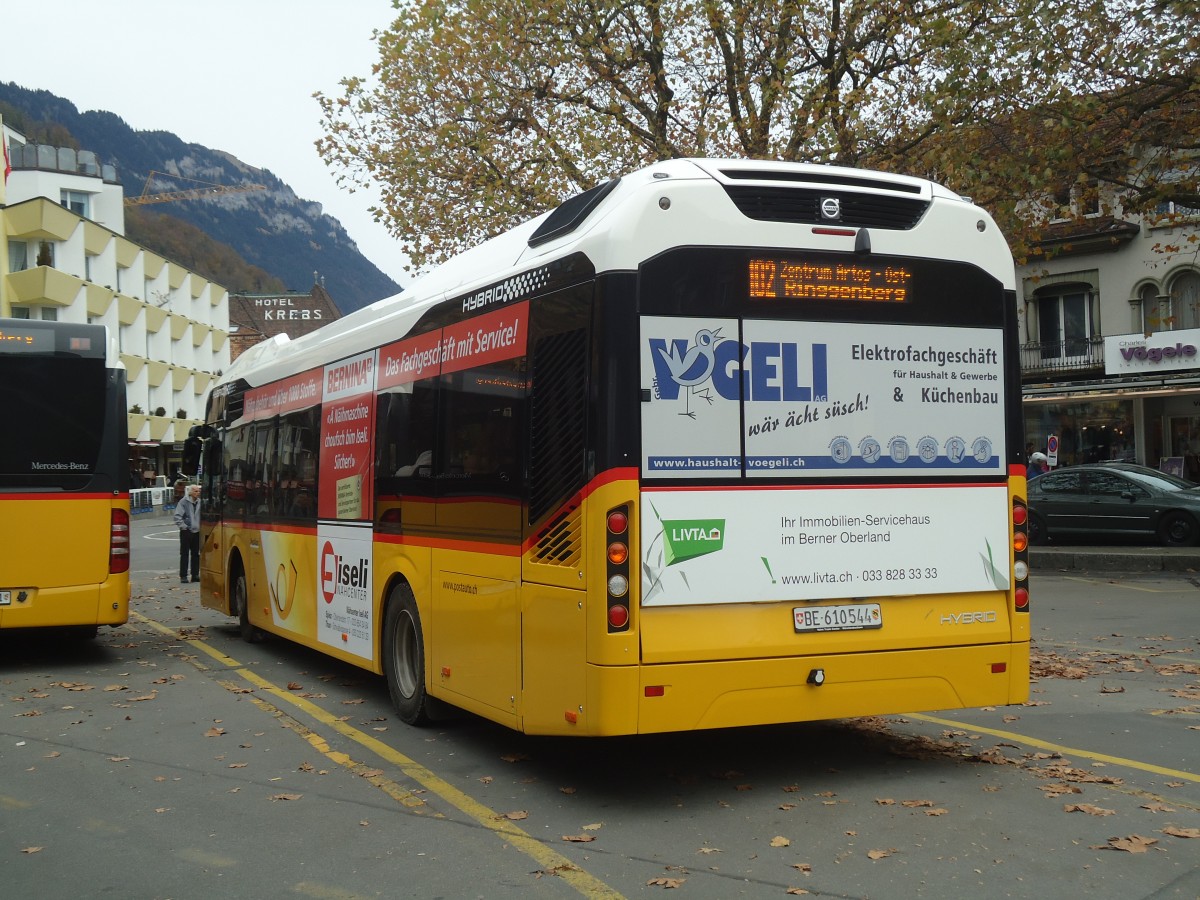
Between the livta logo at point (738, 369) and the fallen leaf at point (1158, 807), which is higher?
the livta logo at point (738, 369)

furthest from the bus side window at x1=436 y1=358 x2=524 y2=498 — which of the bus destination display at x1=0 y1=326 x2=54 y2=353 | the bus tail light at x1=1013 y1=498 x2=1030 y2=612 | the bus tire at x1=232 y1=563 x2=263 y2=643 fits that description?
the bus tire at x1=232 y1=563 x2=263 y2=643

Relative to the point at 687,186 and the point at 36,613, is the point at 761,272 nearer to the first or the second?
the point at 687,186

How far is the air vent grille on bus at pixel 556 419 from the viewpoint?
20.8ft

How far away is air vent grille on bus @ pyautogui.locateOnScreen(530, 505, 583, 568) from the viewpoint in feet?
20.6

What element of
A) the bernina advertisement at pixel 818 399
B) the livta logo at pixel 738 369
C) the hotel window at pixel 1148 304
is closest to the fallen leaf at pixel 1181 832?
the bernina advertisement at pixel 818 399

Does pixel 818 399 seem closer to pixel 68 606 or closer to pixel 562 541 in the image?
pixel 562 541

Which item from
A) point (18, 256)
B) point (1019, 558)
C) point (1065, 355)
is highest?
point (18, 256)

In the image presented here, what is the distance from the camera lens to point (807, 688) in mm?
6480

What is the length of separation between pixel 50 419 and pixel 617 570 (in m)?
8.13

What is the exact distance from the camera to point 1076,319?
38.6 m

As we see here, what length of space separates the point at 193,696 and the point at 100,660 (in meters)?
2.93

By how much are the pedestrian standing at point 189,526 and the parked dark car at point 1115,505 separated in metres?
15.8

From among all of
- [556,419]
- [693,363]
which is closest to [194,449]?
[556,419]

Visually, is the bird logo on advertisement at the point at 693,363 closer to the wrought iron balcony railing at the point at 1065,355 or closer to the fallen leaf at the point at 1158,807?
the fallen leaf at the point at 1158,807
